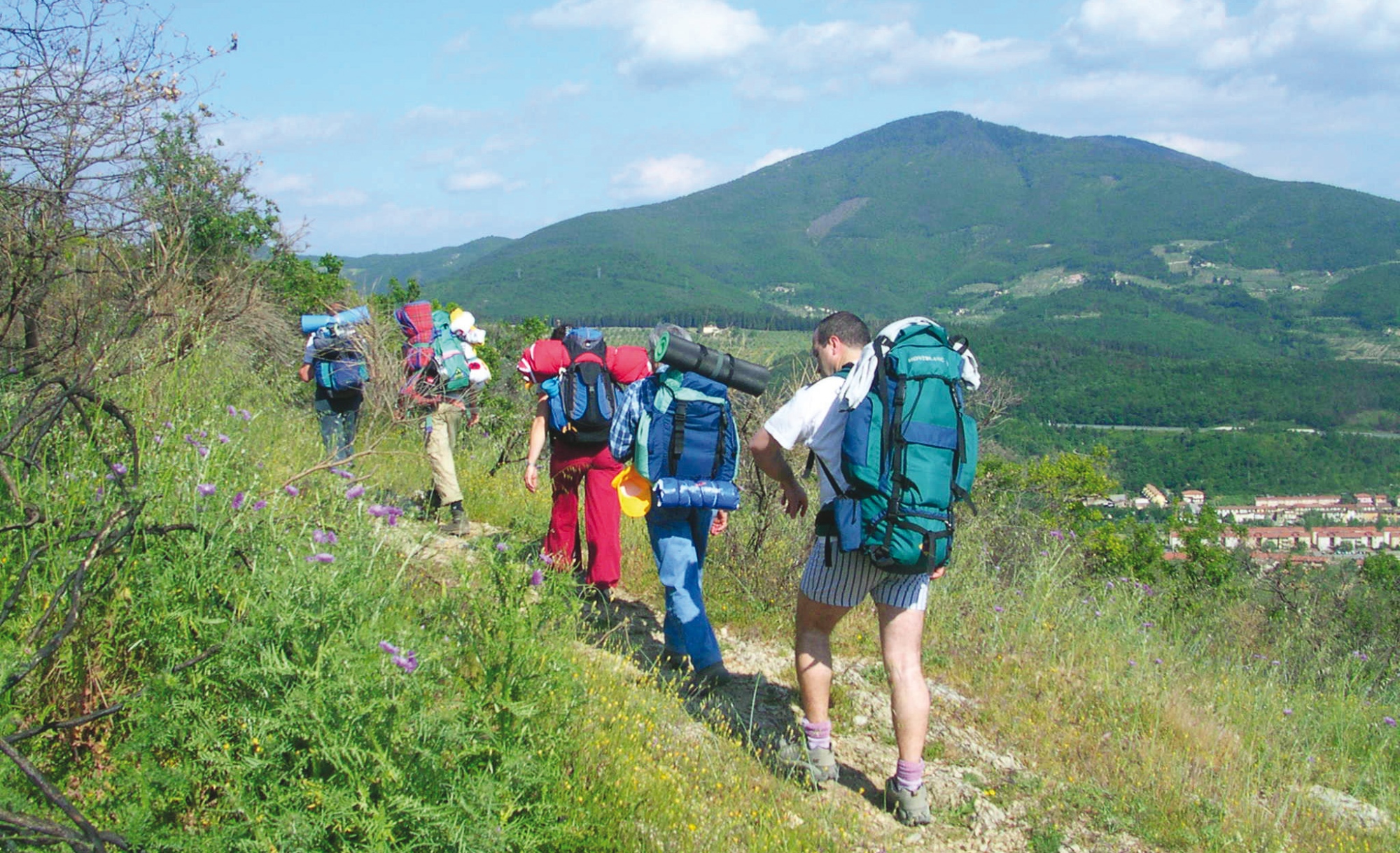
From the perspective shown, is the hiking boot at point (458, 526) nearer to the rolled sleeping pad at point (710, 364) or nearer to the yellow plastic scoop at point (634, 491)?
the yellow plastic scoop at point (634, 491)

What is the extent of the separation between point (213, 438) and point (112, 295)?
2604 millimetres

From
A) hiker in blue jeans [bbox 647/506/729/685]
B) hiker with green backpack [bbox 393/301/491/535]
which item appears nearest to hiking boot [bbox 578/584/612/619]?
hiker in blue jeans [bbox 647/506/729/685]

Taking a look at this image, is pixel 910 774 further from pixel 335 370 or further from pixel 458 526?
pixel 335 370

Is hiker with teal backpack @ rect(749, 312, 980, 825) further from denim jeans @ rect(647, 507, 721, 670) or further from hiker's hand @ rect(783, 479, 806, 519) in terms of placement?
denim jeans @ rect(647, 507, 721, 670)

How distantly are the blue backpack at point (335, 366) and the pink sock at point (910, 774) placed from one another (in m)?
4.53

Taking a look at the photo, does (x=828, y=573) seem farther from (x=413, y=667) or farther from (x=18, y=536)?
(x=18, y=536)

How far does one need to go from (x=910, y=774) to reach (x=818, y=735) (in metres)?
0.38

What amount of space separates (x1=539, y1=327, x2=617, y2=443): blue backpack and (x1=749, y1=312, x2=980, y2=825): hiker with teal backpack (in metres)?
1.63

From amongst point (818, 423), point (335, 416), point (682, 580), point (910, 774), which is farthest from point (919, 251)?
point (910, 774)

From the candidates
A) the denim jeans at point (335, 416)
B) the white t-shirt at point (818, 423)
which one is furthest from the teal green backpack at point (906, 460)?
the denim jeans at point (335, 416)

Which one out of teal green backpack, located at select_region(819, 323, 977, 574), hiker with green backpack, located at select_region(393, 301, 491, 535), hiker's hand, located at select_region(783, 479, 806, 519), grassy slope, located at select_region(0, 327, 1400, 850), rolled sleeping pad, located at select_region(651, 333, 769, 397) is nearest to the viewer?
grassy slope, located at select_region(0, 327, 1400, 850)

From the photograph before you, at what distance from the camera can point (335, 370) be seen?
6.53m

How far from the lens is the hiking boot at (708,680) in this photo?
170 inches

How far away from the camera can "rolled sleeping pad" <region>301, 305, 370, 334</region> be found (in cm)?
650
